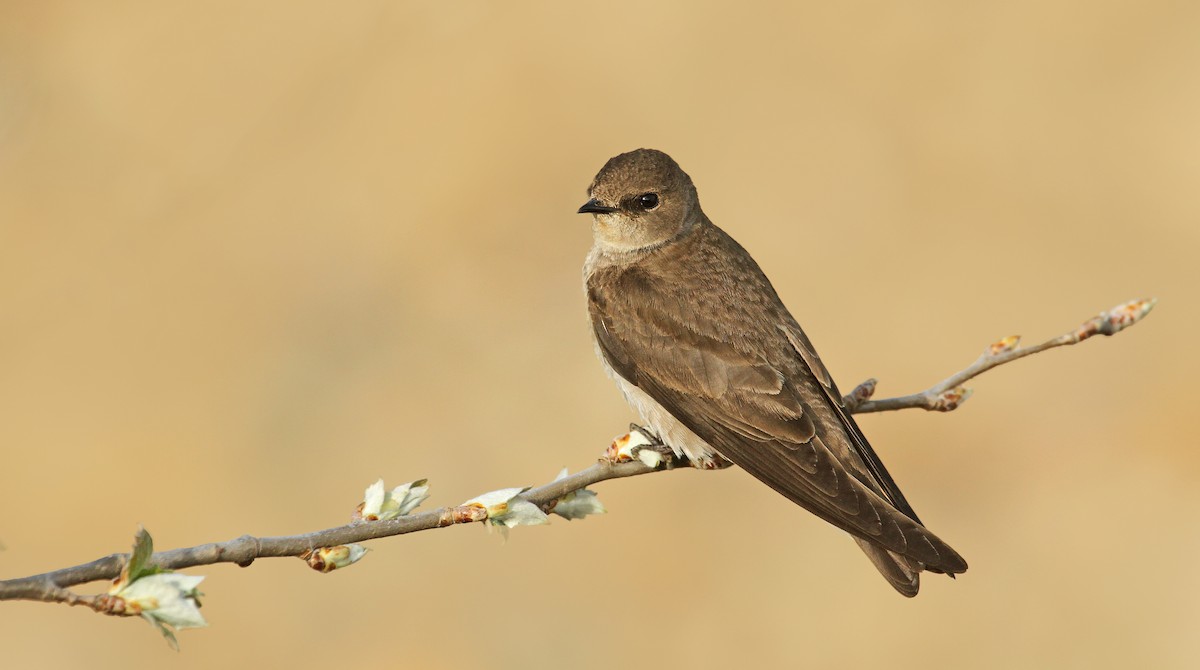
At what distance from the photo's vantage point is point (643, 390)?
6305 millimetres

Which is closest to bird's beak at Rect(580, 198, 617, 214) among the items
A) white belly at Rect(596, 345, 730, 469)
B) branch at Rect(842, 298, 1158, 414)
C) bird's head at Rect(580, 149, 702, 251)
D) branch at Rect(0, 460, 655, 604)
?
bird's head at Rect(580, 149, 702, 251)

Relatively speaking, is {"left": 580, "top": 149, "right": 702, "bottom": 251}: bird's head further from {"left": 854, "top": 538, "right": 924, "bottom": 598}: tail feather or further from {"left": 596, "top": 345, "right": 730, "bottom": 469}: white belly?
{"left": 854, "top": 538, "right": 924, "bottom": 598}: tail feather

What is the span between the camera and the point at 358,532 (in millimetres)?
3461

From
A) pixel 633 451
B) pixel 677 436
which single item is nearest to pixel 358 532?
pixel 633 451

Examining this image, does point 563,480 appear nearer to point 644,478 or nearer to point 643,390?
point 643,390

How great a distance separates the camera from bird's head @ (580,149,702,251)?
684cm

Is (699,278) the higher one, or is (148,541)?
(699,278)

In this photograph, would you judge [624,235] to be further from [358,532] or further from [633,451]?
[358,532]

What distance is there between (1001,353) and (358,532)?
2.74 meters

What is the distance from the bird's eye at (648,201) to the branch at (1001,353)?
1961 mm

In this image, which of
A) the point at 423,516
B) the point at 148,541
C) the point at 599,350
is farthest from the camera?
the point at 599,350

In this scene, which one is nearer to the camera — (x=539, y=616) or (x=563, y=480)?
(x=563, y=480)

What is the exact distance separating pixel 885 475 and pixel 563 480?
2.53 meters

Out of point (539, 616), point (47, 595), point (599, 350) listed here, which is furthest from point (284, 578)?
point (47, 595)
